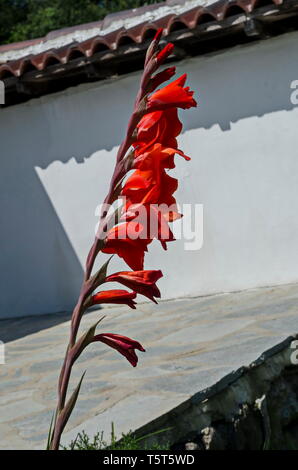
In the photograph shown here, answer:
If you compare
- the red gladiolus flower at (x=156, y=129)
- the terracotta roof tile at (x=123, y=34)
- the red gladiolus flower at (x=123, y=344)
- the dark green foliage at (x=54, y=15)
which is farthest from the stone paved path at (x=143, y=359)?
the dark green foliage at (x=54, y=15)

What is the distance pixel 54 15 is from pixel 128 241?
16546 mm

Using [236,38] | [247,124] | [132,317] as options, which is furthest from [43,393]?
[236,38]

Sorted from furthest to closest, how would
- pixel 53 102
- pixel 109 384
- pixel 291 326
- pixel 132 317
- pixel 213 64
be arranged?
pixel 53 102 → pixel 213 64 → pixel 132 317 → pixel 291 326 → pixel 109 384

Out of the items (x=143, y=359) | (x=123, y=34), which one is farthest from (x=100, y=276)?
(x=123, y=34)

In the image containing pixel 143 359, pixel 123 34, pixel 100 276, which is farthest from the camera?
pixel 123 34

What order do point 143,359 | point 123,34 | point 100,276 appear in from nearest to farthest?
point 100,276 → point 143,359 → point 123,34

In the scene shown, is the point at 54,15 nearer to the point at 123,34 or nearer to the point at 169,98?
the point at 123,34

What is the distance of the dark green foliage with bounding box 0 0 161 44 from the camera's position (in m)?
17.0

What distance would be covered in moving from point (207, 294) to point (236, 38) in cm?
236

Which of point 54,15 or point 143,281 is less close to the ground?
point 143,281

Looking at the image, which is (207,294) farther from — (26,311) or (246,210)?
(26,311)

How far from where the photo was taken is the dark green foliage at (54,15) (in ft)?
55.9

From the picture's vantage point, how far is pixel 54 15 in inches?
675

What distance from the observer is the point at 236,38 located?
23.2 feet
